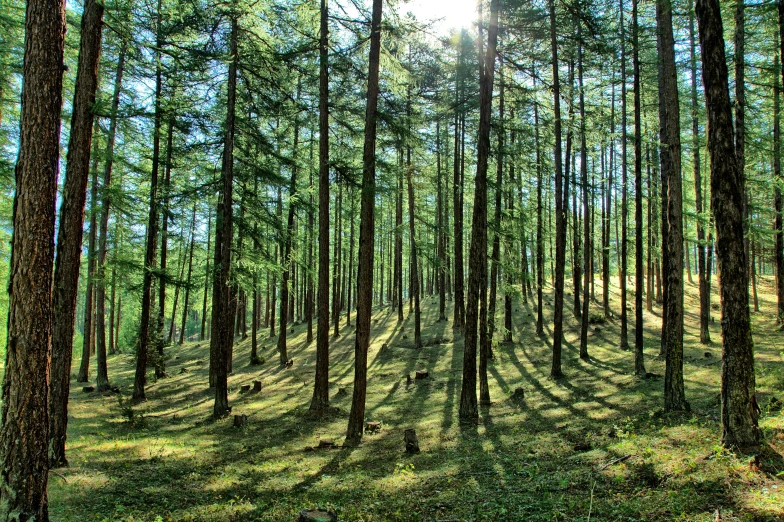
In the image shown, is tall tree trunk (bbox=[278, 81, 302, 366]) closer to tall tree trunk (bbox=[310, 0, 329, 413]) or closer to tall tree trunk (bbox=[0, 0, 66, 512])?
tall tree trunk (bbox=[310, 0, 329, 413])

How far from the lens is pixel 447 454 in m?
9.38

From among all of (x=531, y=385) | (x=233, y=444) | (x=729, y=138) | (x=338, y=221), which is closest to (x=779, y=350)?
(x=531, y=385)

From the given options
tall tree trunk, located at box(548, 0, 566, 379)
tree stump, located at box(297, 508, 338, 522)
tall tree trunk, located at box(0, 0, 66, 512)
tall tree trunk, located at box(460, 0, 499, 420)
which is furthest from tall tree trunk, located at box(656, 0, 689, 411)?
tall tree trunk, located at box(0, 0, 66, 512)

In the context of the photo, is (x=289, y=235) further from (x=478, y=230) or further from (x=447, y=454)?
(x=447, y=454)

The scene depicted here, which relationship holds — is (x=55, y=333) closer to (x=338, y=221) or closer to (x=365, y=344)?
(x=365, y=344)

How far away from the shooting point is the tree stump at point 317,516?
18.3 feet

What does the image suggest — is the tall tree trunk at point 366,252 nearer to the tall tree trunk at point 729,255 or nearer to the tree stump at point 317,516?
the tree stump at point 317,516

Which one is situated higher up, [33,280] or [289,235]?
[289,235]

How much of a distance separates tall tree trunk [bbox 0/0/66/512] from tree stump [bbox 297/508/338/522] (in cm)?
292

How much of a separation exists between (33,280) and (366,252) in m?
6.64

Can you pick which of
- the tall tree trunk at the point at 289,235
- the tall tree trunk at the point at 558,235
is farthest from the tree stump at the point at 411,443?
the tall tree trunk at the point at 558,235

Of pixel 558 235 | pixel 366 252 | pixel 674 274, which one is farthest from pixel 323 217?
pixel 674 274

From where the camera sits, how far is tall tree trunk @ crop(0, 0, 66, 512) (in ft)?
15.5

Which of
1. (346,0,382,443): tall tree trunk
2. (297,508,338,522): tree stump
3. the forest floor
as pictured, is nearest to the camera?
(297,508,338,522): tree stump
